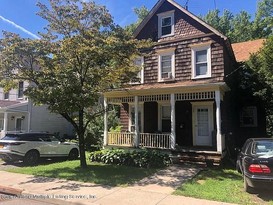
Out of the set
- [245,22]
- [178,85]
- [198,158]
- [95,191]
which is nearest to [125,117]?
[178,85]

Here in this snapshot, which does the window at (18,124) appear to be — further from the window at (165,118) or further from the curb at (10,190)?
the curb at (10,190)

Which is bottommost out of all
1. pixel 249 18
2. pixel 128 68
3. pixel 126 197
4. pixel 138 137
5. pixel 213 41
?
pixel 126 197

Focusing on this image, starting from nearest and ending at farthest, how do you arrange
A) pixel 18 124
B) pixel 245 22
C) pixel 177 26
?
1. pixel 177 26
2. pixel 18 124
3. pixel 245 22

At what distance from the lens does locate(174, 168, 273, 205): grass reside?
7.54 metres

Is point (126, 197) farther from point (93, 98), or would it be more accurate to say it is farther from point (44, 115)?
point (44, 115)

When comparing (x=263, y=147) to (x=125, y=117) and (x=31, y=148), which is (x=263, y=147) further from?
(x=125, y=117)

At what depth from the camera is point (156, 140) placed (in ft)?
49.4

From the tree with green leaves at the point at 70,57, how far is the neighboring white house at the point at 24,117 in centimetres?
1308

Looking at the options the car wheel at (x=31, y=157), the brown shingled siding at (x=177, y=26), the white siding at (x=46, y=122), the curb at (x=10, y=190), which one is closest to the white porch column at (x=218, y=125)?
the brown shingled siding at (x=177, y=26)

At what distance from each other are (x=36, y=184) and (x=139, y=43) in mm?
6929

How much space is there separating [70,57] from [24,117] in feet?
54.2

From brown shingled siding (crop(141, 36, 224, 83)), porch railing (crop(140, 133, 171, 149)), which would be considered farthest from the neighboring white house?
porch railing (crop(140, 133, 171, 149))

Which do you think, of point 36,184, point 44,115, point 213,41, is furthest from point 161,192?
point 44,115

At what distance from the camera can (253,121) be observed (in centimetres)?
1814
